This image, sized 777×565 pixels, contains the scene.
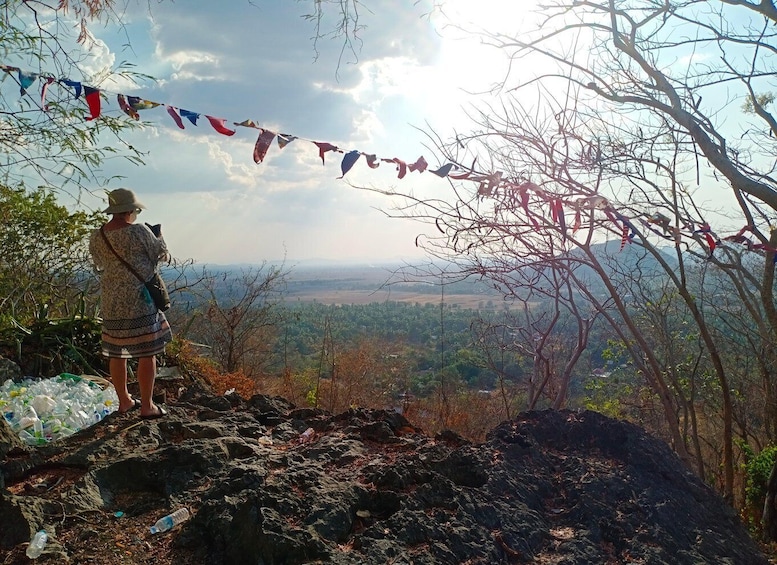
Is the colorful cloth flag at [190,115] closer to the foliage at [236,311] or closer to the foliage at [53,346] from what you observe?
the foliage at [53,346]

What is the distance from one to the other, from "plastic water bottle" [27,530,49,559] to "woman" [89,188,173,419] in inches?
59.7

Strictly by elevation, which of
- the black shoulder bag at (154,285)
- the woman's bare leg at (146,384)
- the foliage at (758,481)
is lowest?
the foliage at (758,481)

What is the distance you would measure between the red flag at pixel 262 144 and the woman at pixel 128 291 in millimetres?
873

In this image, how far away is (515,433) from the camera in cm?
304

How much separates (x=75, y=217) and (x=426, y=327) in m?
8.66

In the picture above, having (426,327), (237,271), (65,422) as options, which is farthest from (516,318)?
(426,327)

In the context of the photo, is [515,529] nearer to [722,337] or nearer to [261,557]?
[261,557]

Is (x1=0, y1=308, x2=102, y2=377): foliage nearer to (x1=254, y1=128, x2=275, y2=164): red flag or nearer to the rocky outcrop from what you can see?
the rocky outcrop

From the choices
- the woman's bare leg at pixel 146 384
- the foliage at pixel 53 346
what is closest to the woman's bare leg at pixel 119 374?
the woman's bare leg at pixel 146 384

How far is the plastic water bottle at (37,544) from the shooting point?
217cm

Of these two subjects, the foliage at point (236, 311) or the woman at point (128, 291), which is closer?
the woman at point (128, 291)

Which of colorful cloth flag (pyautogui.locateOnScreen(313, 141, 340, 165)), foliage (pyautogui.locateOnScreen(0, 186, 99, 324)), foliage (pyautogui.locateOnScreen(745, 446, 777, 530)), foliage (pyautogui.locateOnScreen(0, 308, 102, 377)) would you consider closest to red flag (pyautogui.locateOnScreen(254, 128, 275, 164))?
colorful cloth flag (pyautogui.locateOnScreen(313, 141, 340, 165))

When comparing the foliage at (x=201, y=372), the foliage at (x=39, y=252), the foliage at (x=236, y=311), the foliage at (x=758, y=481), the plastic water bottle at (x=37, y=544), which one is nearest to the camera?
the plastic water bottle at (x=37, y=544)

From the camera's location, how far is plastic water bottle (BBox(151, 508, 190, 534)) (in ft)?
7.92
